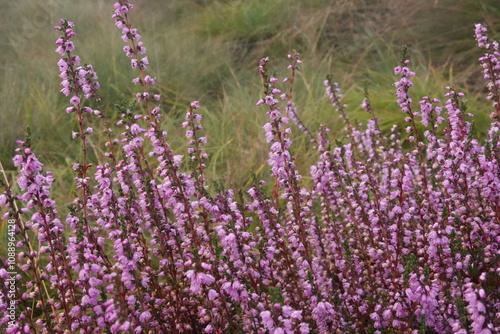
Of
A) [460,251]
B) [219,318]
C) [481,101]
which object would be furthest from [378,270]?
[481,101]

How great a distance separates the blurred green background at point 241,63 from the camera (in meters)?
6.20

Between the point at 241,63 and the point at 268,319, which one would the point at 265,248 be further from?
the point at 241,63

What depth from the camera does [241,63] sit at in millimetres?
8945

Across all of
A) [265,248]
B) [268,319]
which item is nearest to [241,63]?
[265,248]

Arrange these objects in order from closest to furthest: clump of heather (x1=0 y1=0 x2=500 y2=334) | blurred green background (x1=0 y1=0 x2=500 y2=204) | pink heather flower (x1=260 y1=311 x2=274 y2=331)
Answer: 1. pink heather flower (x1=260 y1=311 x2=274 y2=331)
2. clump of heather (x1=0 y1=0 x2=500 y2=334)
3. blurred green background (x1=0 y1=0 x2=500 y2=204)

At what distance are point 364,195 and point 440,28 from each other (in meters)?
5.17

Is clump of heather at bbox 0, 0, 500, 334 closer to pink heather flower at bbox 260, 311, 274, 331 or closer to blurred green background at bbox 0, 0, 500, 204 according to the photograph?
pink heather flower at bbox 260, 311, 274, 331

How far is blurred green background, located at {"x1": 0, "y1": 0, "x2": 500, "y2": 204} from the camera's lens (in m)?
6.20

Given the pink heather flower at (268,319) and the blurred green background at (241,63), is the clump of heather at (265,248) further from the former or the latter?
the blurred green background at (241,63)

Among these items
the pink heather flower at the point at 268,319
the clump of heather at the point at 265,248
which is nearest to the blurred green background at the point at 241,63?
the clump of heather at the point at 265,248

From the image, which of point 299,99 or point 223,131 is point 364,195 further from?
point 299,99

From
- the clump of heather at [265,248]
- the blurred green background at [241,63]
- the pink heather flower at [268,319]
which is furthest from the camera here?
the blurred green background at [241,63]

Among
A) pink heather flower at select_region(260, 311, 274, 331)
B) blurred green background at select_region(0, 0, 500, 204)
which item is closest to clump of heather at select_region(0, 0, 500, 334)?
pink heather flower at select_region(260, 311, 274, 331)

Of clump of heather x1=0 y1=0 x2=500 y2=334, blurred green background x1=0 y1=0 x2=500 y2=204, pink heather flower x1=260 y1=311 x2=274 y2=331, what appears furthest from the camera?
blurred green background x1=0 y1=0 x2=500 y2=204
